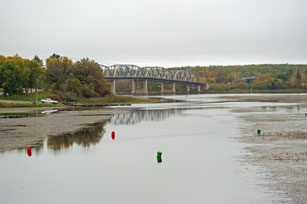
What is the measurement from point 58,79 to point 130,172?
336 feet

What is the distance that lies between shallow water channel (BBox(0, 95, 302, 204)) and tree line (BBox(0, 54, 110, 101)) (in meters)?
71.2

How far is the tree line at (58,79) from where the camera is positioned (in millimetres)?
108375

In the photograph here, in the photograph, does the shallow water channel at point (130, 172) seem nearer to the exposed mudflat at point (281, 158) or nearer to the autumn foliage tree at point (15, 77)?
the exposed mudflat at point (281, 158)

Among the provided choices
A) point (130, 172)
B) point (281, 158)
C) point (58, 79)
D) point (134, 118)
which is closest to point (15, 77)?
point (58, 79)

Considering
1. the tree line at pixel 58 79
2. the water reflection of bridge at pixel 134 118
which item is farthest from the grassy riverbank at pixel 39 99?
the water reflection of bridge at pixel 134 118

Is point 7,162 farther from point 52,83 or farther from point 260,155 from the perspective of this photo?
point 52,83

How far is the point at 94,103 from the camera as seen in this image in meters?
112

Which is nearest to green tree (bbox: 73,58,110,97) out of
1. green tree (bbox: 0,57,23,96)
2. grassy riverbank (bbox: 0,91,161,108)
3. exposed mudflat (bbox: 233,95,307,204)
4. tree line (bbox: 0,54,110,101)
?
tree line (bbox: 0,54,110,101)

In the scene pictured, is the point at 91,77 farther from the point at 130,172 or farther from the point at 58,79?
the point at 130,172

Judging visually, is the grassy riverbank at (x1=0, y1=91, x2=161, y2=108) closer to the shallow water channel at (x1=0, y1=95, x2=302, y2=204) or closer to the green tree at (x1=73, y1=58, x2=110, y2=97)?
the green tree at (x1=73, y1=58, x2=110, y2=97)

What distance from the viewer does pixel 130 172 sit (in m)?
26.9

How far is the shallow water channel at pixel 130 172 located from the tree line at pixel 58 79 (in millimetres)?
71180

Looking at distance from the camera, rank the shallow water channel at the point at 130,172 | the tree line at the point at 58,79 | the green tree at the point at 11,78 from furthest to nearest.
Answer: the tree line at the point at 58,79
the green tree at the point at 11,78
the shallow water channel at the point at 130,172

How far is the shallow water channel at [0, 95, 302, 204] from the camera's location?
21359 millimetres
